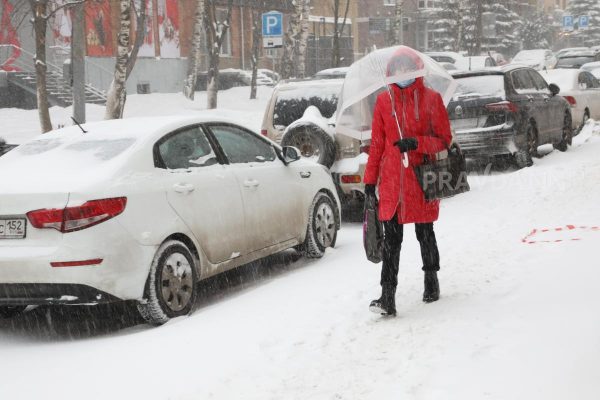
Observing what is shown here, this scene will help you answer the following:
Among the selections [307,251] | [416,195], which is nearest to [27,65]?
[307,251]

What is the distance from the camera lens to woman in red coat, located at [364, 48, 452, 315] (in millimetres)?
5832

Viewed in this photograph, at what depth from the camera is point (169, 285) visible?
21.0 ft

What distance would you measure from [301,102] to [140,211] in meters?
5.21

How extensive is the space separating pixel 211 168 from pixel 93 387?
102 inches

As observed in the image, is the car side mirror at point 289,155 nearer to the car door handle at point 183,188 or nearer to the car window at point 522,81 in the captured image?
the car door handle at point 183,188

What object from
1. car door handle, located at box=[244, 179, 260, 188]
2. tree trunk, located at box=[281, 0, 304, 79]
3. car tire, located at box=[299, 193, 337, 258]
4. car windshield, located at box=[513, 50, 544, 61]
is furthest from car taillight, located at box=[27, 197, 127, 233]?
car windshield, located at box=[513, 50, 544, 61]

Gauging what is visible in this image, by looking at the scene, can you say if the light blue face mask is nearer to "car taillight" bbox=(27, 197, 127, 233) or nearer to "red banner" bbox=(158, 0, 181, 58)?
"car taillight" bbox=(27, 197, 127, 233)

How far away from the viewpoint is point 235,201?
7.29m

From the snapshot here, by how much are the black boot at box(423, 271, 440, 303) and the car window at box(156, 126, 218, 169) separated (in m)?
2.12

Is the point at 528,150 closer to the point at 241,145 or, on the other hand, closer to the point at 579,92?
the point at 579,92

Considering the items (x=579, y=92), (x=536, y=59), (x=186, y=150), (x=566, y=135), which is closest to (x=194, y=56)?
(x=579, y=92)

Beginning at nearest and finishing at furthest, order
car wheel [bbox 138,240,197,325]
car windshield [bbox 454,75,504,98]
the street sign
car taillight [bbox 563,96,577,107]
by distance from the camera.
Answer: car wheel [bbox 138,240,197,325] → car windshield [bbox 454,75,504,98] → car taillight [bbox 563,96,577,107] → the street sign

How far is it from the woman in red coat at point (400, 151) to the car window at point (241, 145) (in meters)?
2.01

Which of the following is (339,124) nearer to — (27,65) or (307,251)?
(307,251)
